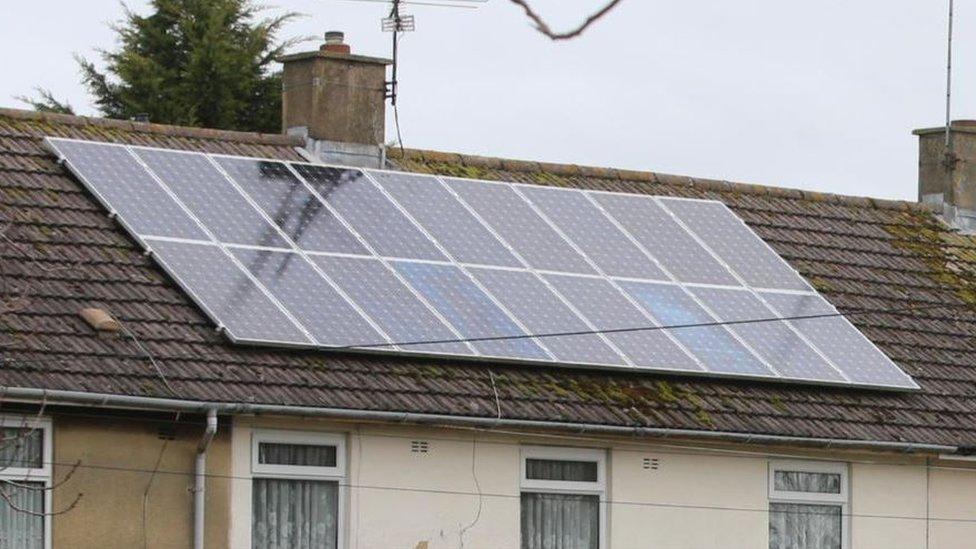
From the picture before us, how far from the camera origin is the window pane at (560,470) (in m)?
21.9

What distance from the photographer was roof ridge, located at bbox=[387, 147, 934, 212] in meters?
25.8

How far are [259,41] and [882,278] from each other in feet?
64.6

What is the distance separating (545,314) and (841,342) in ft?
10.7

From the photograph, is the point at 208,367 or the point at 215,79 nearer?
the point at 208,367

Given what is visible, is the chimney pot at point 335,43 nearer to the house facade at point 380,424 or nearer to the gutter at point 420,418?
the house facade at point 380,424

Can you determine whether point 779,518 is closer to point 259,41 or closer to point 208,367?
point 208,367

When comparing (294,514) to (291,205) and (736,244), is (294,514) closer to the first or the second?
(291,205)

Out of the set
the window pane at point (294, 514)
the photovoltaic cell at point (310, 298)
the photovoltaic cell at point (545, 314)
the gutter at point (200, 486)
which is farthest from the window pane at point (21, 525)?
the photovoltaic cell at point (545, 314)

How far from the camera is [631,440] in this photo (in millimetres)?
22109

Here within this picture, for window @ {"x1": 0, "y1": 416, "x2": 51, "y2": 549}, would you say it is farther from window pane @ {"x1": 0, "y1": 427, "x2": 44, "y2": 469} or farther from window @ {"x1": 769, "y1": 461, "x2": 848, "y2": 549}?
window @ {"x1": 769, "y1": 461, "x2": 848, "y2": 549}

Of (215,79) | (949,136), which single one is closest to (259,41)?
(215,79)

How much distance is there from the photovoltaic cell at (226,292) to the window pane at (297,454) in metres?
0.84

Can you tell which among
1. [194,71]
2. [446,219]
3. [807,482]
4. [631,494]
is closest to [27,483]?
[631,494]

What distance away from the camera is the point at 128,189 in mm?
22156
